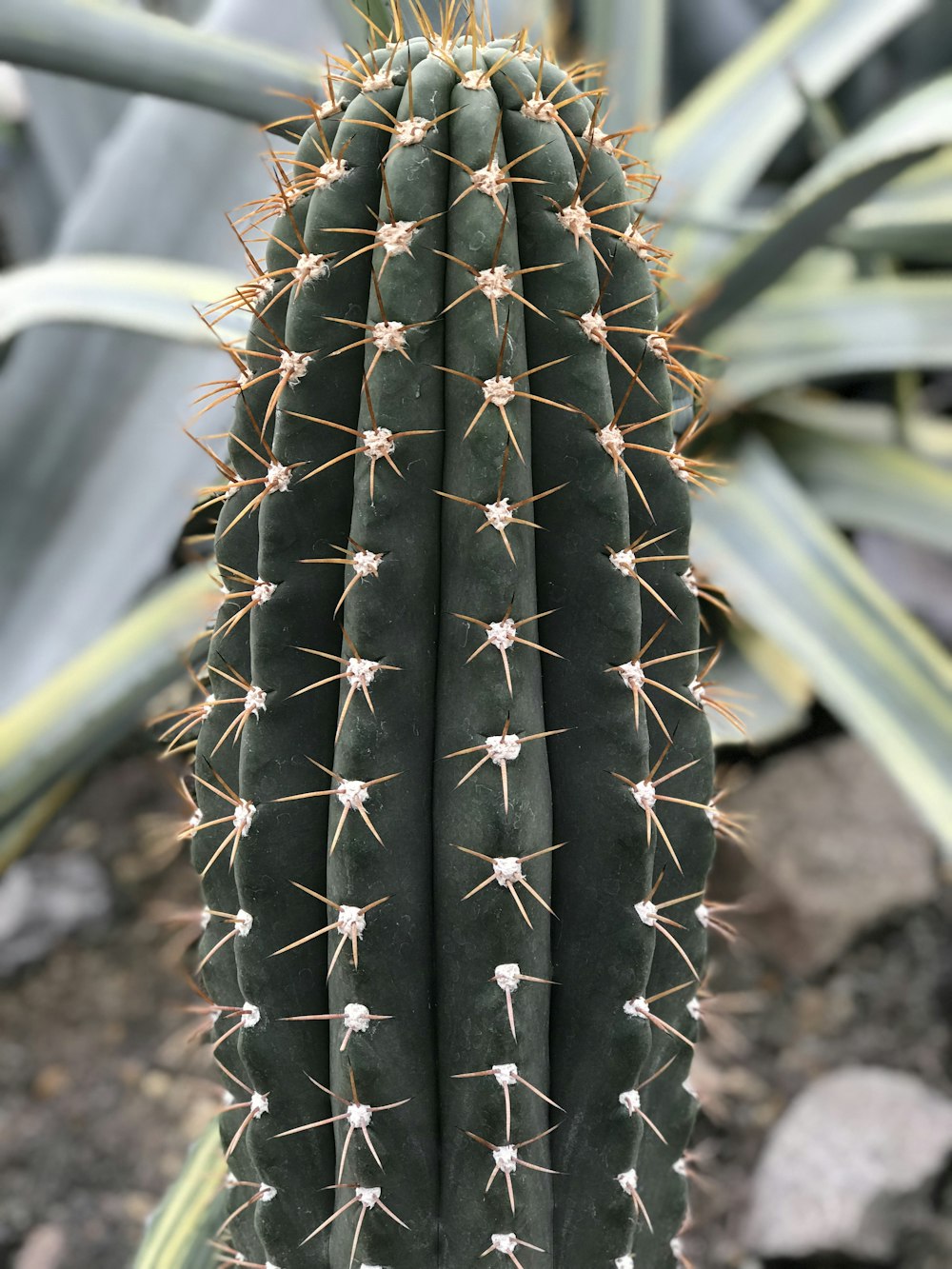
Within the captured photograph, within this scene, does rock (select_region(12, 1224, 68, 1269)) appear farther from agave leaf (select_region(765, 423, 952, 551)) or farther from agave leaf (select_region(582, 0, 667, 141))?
agave leaf (select_region(582, 0, 667, 141))

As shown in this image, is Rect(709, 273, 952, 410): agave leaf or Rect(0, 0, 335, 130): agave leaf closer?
Rect(0, 0, 335, 130): agave leaf

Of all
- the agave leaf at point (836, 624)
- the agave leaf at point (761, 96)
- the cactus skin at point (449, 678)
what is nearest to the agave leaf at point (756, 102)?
the agave leaf at point (761, 96)

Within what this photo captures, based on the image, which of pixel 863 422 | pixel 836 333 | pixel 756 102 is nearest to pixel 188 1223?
pixel 836 333

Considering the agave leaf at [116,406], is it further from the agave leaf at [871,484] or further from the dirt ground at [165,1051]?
the agave leaf at [871,484]

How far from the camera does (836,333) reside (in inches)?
63.5

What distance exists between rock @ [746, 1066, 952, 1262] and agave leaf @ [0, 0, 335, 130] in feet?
4.16

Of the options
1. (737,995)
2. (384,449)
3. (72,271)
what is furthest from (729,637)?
(384,449)

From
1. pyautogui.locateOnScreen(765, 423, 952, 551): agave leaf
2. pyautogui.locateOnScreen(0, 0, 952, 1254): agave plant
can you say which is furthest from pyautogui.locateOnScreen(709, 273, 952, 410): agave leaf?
pyautogui.locateOnScreen(765, 423, 952, 551): agave leaf

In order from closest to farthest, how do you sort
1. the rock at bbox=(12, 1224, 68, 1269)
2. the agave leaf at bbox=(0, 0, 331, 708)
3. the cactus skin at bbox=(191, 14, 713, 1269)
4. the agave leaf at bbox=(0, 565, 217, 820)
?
the cactus skin at bbox=(191, 14, 713, 1269) → the agave leaf at bbox=(0, 565, 217, 820) → the rock at bbox=(12, 1224, 68, 1269) → the agave leaf at bbox=(0, 0, 331, 708)

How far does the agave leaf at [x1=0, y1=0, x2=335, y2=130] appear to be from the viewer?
116 cm

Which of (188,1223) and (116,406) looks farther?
(116,406)

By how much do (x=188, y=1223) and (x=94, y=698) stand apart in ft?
1.75

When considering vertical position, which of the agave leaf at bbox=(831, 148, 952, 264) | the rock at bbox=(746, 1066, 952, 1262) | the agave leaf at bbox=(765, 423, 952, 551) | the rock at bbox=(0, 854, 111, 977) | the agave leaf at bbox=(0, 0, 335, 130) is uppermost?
the agave leaf at bbox=(0, 0, 335, 130)

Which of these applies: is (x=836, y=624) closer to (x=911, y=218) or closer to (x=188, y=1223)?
(x=911, y=218)
